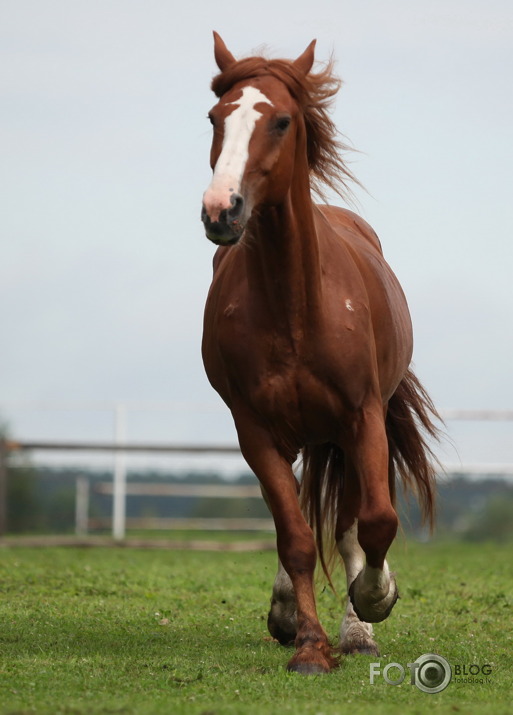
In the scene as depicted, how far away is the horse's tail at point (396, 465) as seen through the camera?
6.32m

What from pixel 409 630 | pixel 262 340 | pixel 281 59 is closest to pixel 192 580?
pixel 409 630

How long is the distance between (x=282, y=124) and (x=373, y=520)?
167 centimetres

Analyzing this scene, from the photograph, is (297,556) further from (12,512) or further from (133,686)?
(12,512)

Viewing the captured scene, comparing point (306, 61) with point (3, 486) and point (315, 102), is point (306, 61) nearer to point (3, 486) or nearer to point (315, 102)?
point (315, 102)

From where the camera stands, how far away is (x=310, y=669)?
459cm

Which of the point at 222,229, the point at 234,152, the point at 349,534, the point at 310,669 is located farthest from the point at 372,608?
the point at 234,152

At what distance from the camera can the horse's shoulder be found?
20.3 ft

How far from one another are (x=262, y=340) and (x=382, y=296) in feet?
3.03

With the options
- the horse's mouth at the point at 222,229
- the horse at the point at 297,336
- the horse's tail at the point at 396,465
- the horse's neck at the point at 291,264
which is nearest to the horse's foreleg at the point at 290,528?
the horse at the point at 297,336

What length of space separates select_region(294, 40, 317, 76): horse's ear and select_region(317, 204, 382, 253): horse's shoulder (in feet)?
3.77

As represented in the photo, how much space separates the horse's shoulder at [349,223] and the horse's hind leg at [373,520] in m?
1.39

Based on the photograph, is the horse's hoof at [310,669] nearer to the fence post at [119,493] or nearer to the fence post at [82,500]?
the fence post at [119,493]

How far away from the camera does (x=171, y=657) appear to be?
500cm

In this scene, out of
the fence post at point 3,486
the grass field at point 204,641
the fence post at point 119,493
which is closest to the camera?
the grass field at point 204,641
